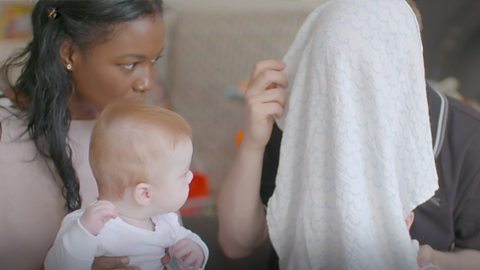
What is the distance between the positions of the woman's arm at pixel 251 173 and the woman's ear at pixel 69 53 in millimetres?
162

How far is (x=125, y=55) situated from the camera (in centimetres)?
56

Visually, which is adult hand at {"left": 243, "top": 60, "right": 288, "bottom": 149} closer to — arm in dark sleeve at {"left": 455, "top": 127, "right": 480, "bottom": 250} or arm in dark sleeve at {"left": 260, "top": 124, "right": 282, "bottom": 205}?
arm in dark sleeve at {"left": 260, "top": 124, "right": 282, "bottom": 205}

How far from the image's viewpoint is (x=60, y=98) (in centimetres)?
60

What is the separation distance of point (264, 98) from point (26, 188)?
0.78 ft

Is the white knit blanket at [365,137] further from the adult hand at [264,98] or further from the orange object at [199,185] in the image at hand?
the orange object at [199,185]

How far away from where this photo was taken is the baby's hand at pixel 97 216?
18.7 inches

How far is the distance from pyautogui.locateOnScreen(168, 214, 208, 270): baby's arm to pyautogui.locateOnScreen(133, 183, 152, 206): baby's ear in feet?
0.20

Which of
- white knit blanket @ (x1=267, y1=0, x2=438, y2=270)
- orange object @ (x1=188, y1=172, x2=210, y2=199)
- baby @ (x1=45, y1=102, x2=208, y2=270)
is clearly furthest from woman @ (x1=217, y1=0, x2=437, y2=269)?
orange object @ (x1=188, y1=172, x2=210, y2=199)

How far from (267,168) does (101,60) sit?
0.21 m

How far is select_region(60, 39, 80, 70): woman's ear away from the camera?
0.58 metres

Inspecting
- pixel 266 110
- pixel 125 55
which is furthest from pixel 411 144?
pixel 125 55

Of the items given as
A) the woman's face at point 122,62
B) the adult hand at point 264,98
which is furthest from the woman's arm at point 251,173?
the woman's face at point 122,62

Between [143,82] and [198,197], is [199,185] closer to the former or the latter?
[198,197]

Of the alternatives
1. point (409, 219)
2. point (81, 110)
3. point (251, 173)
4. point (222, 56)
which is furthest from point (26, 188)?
point (222, 56)
